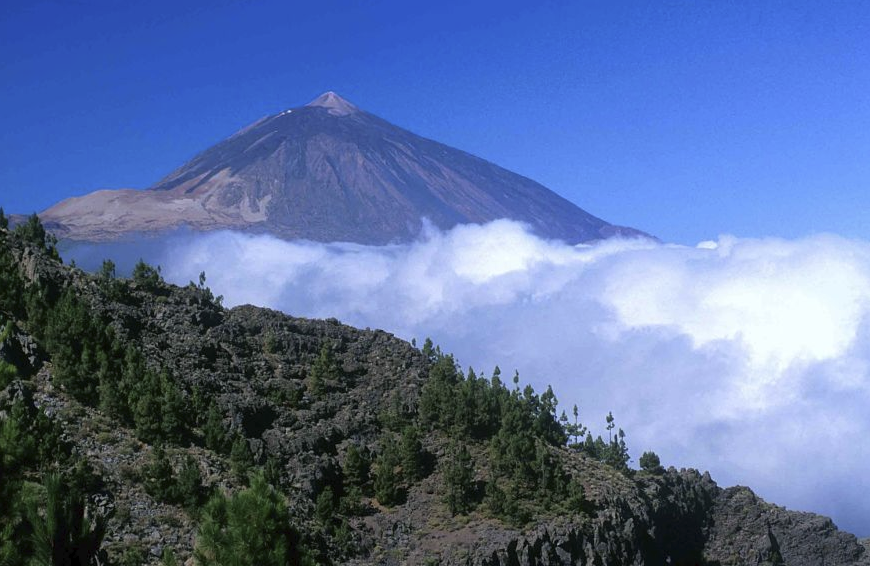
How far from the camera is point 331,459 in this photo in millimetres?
47906

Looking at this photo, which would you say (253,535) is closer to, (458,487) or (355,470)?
(458,487)

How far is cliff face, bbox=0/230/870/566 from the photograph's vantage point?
40.3 meters

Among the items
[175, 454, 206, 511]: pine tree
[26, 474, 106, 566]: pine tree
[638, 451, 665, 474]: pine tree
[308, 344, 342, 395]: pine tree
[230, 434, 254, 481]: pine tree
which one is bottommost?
[26, 474, 106, 566]: pine tree

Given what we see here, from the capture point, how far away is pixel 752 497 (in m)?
63.9

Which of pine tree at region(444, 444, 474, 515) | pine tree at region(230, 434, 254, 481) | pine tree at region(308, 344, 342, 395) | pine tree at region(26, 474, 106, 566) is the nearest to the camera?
pine tree at region(26, 474, 106, 566)

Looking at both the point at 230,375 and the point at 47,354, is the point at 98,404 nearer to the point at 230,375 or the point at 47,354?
the point at 47,354

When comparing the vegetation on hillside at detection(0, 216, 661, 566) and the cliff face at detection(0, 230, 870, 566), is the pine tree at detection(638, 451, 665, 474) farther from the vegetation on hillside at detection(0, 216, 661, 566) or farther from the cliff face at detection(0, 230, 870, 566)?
the cliff face at detection(0, 230, 870, 566)

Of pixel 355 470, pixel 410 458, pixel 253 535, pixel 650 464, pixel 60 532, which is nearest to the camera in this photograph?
pixel 60 532

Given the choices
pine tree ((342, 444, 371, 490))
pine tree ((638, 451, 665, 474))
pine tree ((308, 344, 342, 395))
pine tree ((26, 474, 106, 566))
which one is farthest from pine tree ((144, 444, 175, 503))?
pine tree ((638, 451, 665, 474))

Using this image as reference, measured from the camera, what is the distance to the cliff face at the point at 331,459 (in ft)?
132

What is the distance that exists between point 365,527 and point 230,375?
49.5 ft

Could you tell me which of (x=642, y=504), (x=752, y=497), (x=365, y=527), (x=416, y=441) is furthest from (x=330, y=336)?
(x=752, y=497)

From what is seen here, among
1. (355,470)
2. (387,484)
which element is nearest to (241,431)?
(355,470)

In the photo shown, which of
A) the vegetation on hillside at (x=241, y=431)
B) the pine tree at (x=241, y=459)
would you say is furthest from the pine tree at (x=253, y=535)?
the pine tree at (x=241, y=459)
